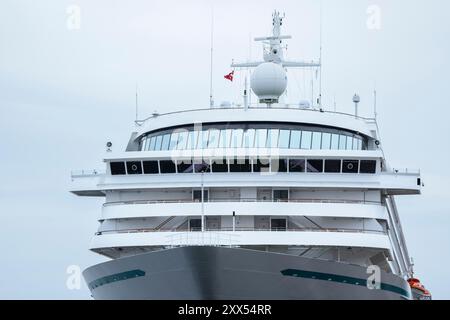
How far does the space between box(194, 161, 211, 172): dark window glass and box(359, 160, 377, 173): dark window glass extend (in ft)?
19.0

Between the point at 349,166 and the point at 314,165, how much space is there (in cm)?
134

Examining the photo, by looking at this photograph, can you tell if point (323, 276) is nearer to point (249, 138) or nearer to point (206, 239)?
point (206, 239)

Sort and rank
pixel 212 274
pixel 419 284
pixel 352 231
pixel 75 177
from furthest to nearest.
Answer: pixel 419 284 → pixel 75 177 → pixel 352 231 → pixel 212 274

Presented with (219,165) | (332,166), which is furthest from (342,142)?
(219,165)

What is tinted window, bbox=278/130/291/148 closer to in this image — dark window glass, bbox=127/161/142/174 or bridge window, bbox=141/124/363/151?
bridge window, bbox=141/124/363/151

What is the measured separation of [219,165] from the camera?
61.2m

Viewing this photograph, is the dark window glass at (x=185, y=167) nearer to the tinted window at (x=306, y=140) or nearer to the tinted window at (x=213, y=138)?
the tinted window at (x=213, y=138)

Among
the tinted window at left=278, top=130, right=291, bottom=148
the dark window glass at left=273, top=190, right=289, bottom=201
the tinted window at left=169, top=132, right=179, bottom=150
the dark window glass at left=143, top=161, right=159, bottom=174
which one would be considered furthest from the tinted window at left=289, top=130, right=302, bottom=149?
the dark window glass at left=143, top=161, right=159, bottom=174

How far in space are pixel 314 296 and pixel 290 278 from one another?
125 centimetres

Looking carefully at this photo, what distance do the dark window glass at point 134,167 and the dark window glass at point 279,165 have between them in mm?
5224

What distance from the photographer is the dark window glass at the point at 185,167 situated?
202 feet

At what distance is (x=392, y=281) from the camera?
6072cm

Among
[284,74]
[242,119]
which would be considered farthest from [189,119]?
[284,74]

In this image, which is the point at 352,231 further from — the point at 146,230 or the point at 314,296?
the point at 146,230
